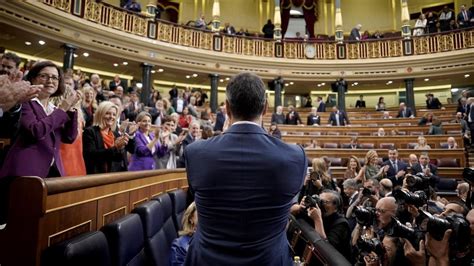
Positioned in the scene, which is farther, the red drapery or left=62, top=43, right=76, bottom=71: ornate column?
the red drapery

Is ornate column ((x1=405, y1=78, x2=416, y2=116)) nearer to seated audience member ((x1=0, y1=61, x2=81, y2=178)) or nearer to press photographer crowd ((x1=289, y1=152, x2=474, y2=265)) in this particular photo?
press photographer crowd ((x1=289, y1=152, x2=474, y2=265))

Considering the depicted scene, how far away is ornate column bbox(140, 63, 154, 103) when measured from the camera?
914 centimetres

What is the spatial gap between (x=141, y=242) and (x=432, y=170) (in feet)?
16.9

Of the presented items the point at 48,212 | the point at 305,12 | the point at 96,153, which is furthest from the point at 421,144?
the point at 305,12

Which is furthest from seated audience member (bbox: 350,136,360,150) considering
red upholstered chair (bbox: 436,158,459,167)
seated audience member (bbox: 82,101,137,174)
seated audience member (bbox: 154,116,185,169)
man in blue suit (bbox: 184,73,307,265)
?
man in blue suit (bbox: 184,73,307,265)

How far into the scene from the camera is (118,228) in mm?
1153

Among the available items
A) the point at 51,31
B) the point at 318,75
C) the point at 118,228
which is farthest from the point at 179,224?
the point at 318,75

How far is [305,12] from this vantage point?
1351 centimetres

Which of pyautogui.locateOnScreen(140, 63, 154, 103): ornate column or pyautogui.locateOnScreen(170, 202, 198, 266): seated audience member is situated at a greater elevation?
pyautogui.locateOnScreen(140, 63, 154, 103): ornate column

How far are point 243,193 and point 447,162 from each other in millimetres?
6383

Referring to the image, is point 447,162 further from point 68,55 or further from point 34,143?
point 68,55

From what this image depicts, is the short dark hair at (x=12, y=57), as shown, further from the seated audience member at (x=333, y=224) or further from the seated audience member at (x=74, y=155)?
the seated audience member at (x=333, y=224)

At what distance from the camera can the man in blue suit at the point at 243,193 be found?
0.87 meters

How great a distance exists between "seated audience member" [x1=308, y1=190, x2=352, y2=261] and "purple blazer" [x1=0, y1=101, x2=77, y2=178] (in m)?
1.29
